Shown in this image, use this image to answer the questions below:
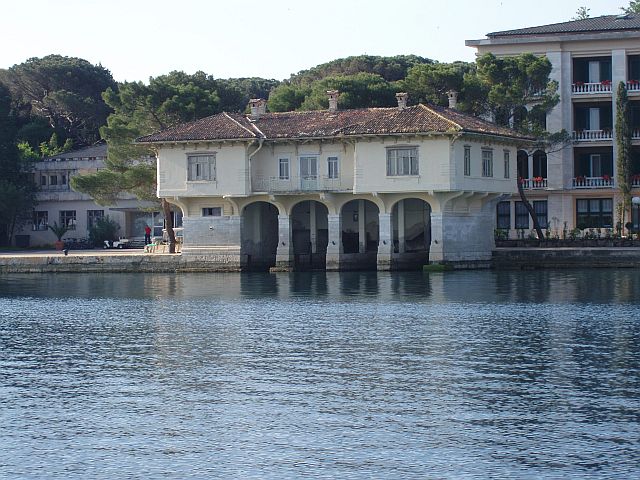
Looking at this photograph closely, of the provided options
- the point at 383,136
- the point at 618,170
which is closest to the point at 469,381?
the point at 383,136

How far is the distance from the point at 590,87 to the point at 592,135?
309 centimetres

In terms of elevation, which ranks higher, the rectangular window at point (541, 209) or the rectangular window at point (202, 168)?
the rectangular window at point (202, 168)

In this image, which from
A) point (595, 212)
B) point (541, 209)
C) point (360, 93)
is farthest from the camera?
point (541, 209)

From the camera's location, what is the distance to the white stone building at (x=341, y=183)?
65.3 meters

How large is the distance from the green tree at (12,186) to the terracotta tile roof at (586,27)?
121ft

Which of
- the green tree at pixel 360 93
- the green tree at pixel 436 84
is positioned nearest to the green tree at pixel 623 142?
the green tree at pixel 436 84

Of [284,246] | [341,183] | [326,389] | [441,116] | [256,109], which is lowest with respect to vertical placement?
[326,389]

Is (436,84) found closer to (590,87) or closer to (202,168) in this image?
(590,87)

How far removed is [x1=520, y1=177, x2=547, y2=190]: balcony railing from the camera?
8206 cm

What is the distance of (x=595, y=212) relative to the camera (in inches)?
3214

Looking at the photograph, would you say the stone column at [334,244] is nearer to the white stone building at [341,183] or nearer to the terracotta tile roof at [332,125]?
the white stone building at [341,183]

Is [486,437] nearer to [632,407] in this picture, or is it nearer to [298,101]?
[632,407]

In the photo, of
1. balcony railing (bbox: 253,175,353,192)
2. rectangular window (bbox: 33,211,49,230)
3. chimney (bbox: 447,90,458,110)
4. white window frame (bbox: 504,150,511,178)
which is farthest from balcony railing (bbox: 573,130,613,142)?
rectangular window (bbox: 33,211,49,230)

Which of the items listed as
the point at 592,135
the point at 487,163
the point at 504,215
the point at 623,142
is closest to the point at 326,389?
the point at 487,163
